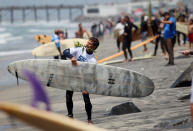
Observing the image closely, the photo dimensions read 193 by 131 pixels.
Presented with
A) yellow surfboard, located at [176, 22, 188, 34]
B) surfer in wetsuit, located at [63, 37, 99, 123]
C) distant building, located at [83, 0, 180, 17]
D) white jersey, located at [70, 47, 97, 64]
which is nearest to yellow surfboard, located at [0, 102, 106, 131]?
surfer in wetsuit, located at [63, 37, 99, 123]

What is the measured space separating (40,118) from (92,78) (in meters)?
4.46

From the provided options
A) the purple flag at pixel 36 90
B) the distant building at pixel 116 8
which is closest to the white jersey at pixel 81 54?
the purple flag at pixel 36 90

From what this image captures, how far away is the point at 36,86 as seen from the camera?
113 inches

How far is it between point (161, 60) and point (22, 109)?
13.0 meters

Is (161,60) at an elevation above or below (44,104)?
below

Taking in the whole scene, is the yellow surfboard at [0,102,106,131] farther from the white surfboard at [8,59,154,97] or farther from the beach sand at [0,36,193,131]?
the white surfboard at [8,59,154,97]

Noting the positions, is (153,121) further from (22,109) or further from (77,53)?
(22,109)

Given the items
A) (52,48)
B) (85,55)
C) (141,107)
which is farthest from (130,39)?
(85,55)

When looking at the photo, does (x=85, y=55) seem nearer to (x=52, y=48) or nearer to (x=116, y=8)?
(x=52, y=48)

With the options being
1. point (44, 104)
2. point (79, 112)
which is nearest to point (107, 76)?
point (79, 112)

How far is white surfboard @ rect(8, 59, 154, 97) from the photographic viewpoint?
7.09 m

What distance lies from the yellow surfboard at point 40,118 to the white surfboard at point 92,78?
4.11 m

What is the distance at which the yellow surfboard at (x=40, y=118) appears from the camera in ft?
8.59

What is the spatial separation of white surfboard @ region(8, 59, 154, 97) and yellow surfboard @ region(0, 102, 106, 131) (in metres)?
4.11
